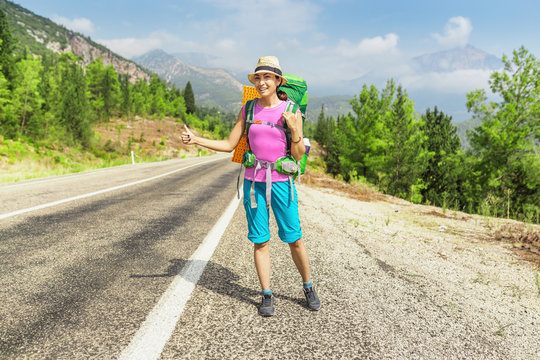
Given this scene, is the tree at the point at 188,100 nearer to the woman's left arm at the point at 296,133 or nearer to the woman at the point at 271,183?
the woman at the point at 271,183

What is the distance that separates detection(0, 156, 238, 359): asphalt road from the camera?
1.89m

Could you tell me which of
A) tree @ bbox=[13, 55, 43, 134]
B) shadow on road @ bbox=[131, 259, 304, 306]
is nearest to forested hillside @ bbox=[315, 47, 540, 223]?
shadow on road @ bbox=[131, 259, 304, 306]

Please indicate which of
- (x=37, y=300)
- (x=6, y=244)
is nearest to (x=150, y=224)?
(x=6, y=244)

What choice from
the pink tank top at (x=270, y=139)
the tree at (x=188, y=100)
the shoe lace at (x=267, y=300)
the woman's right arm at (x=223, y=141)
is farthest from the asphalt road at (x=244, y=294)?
the tree at (x=188, y=100)

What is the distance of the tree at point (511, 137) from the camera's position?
22281mm

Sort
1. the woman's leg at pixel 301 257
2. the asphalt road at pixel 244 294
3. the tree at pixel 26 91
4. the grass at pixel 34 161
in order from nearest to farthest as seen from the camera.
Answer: the asphalt road at pixel 244 294 < the woman's leg at pixel 301 257 < the grass at pixel 34 161 < the tree at pixel 26 91

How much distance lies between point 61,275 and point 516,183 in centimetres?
2936

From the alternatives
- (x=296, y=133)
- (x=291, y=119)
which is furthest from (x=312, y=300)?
(x=291, y=119)

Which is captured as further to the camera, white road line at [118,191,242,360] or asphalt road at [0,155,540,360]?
asphalt road at [0,155,540,360]

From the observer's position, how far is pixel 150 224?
4.76m

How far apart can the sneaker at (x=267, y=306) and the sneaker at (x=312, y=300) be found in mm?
296

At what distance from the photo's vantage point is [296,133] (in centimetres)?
236

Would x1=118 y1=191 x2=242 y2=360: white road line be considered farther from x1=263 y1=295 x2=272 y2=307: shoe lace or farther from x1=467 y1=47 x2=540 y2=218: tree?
x1=467 y1=47 x2=540 y2=218: tree

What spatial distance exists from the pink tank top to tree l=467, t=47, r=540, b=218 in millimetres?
24806
